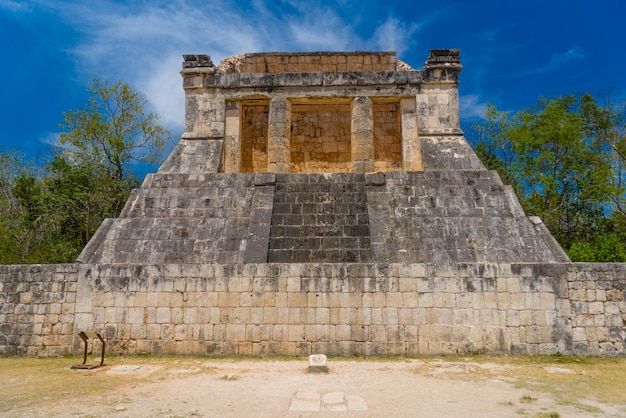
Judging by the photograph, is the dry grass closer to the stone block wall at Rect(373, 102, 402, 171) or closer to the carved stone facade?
the carved stone facade

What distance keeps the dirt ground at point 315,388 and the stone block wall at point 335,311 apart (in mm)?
368

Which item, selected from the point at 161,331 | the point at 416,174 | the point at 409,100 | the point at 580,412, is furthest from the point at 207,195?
the point at 580,412

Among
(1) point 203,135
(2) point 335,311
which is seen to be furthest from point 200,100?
(2) point 335,311

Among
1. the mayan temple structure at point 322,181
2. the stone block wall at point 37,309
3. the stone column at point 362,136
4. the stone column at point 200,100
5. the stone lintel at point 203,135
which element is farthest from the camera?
the stone column at point 200,100

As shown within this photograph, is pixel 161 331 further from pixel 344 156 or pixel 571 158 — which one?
pixel 571 158

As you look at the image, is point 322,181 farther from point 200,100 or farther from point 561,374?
point 561,374

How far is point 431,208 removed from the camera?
935cm

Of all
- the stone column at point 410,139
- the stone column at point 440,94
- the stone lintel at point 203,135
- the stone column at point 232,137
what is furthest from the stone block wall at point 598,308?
the stone lintel at point 203,135

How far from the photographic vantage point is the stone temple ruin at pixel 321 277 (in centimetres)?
780

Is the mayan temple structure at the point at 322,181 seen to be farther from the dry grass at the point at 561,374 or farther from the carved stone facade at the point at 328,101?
the dry grass at the point at 561,374

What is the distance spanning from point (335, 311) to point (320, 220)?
2.07 meters

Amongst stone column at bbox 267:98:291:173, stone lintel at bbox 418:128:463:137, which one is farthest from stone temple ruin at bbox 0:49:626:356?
stone lintel at bbox 418:128:463:137

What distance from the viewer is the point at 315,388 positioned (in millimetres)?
5742

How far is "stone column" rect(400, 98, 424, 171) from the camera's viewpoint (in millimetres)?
12258
